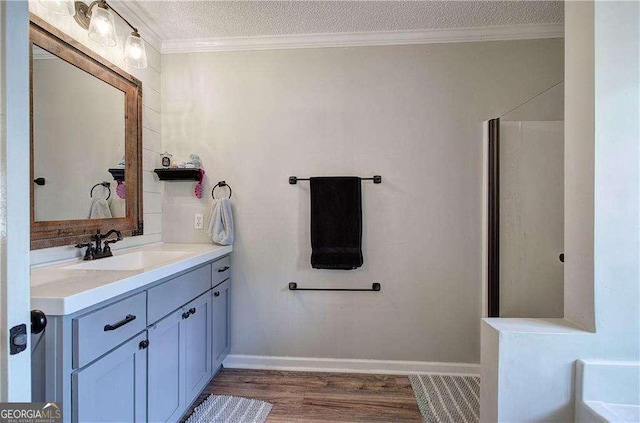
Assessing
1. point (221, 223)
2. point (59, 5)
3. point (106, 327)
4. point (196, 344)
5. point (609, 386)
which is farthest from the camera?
point (221, 223)

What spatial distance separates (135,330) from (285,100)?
164 centimetres

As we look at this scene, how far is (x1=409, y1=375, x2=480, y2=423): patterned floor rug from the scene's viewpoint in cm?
167

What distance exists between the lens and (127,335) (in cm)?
116

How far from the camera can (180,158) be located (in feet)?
7.18

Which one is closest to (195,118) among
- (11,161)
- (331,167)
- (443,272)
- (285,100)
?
(285,100)

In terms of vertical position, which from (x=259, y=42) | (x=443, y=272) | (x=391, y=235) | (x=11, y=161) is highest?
(x=259, y=42)

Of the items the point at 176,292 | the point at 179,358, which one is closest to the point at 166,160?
the point at 176,292

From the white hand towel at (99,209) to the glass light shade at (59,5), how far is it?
0.90 meters

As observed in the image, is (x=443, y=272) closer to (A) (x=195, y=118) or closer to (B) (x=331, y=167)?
(B) (x=331, y=167)

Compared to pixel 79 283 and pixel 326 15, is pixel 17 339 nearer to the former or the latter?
pixel 79 283

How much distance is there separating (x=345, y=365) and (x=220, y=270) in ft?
3.59

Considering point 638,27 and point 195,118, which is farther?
point 195,118

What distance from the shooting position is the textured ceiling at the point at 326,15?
5.89 ft

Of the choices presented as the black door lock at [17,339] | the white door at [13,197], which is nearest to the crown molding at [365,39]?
the white door at [13,197]
